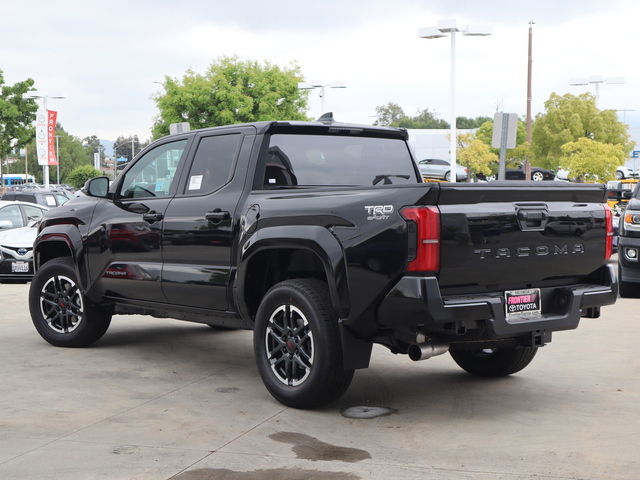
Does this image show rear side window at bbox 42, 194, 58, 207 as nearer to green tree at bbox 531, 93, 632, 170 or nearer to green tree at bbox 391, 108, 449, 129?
green tree at bbox 531, 93, 632, 170

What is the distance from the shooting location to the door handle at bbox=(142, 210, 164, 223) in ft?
22.6

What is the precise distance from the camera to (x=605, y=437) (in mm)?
5070

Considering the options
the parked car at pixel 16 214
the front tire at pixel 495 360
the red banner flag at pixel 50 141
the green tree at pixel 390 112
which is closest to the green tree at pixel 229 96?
the red banner flag at pixel 50 141

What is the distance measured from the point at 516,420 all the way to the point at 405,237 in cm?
153

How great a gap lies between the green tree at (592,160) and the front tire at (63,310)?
3378cm

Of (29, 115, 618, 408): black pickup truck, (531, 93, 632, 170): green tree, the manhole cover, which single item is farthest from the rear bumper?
(531, 93, 632, 170): green tree

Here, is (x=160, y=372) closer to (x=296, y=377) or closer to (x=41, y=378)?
(x=41, y=378)

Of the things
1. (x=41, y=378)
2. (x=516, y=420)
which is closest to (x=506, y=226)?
(x=516, y=420)

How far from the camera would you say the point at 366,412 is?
5.71m

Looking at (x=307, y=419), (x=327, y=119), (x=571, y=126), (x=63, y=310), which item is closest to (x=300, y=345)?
(x=307, y=419)

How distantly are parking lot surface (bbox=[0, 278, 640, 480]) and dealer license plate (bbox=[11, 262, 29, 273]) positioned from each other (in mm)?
6937

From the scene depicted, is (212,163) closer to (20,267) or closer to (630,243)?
(630,243)

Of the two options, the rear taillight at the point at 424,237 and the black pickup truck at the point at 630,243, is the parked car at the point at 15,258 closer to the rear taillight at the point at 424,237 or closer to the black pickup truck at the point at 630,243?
the black pickup truck at the point at 630,243

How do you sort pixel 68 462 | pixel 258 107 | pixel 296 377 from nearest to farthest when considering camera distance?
pixel 68 462 → pixel 296 377 → pixel 258 107
